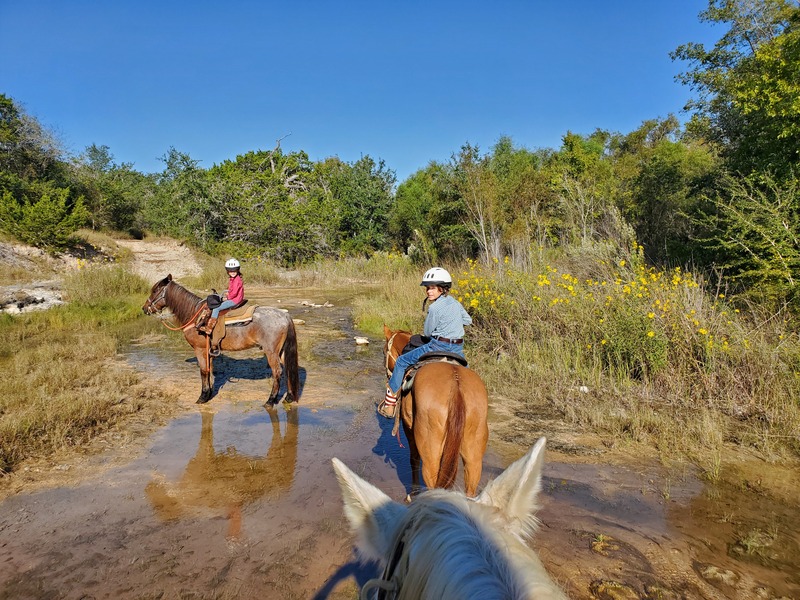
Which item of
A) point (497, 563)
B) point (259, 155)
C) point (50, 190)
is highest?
point (259, 155)

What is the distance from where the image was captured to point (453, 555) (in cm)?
105

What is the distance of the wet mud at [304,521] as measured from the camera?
11.2 ft

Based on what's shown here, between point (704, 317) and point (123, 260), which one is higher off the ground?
point (123, 260)

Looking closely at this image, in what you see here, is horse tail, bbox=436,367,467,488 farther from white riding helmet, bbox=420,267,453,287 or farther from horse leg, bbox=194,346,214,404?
horse leg, bbox=194,346,214,404

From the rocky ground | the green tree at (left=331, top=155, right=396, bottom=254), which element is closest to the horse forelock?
the rocky ground

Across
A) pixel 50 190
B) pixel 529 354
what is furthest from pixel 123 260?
pixel 529 354

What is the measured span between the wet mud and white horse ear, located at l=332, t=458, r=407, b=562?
2.29 meters

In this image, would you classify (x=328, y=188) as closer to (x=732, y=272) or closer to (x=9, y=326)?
(x=9, y=326)

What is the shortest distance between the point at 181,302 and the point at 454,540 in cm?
799

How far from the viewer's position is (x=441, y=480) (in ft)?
12.0

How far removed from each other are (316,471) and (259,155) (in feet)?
101

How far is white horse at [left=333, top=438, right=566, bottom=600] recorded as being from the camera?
95 centimetres

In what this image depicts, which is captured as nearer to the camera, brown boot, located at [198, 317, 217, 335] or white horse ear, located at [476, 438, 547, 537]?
white horse ear, located at [476, 438, 547, 537]

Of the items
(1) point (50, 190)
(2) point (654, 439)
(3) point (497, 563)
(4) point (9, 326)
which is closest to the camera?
(3) point (497, 563)
